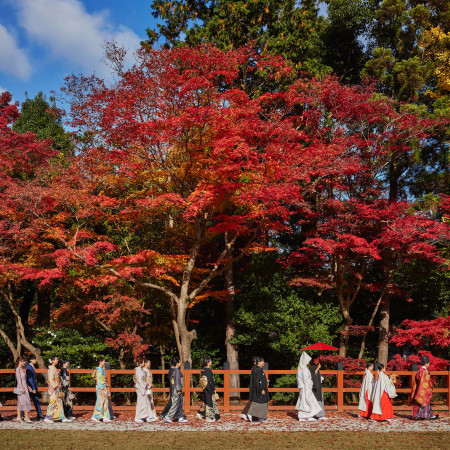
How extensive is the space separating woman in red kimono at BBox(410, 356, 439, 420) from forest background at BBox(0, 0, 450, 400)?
3807mm

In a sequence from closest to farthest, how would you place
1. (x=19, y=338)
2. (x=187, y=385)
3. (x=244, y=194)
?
1. (x=187, y=385)
2. (x=244, y=194)
3. (x=19, y=338)

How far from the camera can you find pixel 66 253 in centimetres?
1380

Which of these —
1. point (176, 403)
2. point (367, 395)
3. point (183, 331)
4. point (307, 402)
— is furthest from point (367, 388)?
point (183, 331)

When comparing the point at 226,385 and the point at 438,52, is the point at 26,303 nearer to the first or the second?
the point at 226,385

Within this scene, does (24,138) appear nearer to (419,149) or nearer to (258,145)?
(258,145)

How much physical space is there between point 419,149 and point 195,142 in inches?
303

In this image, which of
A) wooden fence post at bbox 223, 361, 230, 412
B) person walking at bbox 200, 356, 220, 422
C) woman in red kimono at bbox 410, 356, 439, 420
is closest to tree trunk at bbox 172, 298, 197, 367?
wooden fence post at bbox 223, 361, 230, 412

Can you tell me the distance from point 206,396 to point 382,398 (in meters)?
3.80

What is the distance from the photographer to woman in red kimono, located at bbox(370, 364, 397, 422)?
10.9 meters

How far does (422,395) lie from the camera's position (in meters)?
11.2

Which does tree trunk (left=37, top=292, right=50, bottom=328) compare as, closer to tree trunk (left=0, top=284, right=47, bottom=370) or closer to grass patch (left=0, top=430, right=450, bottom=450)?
tree trunk (left=0, top=284, right=47, bottom=370)

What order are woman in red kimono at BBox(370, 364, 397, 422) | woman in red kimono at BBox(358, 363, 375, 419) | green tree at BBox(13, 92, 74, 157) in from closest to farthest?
woman in red kimono at BBox(370, 364, 397, 422), woman in red kimono at BBox(358, 363, 375, 419), green tree at BBox(13, 92, 74, 157)

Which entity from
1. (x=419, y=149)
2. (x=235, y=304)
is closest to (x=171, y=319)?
(x=235, y=304)

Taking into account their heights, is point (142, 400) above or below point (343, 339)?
below
